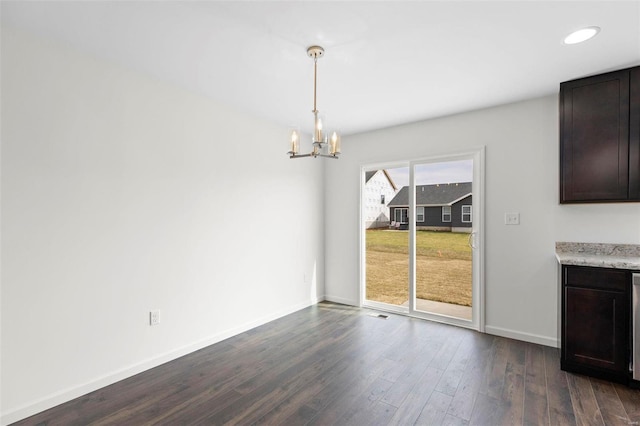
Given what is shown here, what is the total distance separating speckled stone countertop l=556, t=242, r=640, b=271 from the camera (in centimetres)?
245

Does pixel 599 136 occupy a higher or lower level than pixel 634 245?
higher

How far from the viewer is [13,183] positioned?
204 cm

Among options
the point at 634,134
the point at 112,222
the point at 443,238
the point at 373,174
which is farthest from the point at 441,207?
the point at 112,222

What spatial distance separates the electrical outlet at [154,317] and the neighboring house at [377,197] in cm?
293

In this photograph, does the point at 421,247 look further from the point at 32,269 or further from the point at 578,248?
the point at 32,269

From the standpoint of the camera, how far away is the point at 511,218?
339 cm

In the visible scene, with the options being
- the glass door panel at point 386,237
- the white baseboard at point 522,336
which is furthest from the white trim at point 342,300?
the white baseboard at point 522,336

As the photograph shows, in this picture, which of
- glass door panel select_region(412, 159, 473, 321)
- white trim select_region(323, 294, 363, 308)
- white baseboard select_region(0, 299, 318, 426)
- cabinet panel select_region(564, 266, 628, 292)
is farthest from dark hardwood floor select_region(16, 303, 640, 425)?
white trim select_region(323, 294, 363, 308)

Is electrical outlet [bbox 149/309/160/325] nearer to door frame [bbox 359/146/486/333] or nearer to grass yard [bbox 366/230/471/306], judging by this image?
grass yard [bbox 366/230/471/306]

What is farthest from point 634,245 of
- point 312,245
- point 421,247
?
point 312,245

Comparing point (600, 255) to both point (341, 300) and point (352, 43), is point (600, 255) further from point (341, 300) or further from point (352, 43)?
point (341, 300)

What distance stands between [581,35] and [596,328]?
2264 mm

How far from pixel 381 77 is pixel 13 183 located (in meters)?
2.88

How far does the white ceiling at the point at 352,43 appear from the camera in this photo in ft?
6.11
